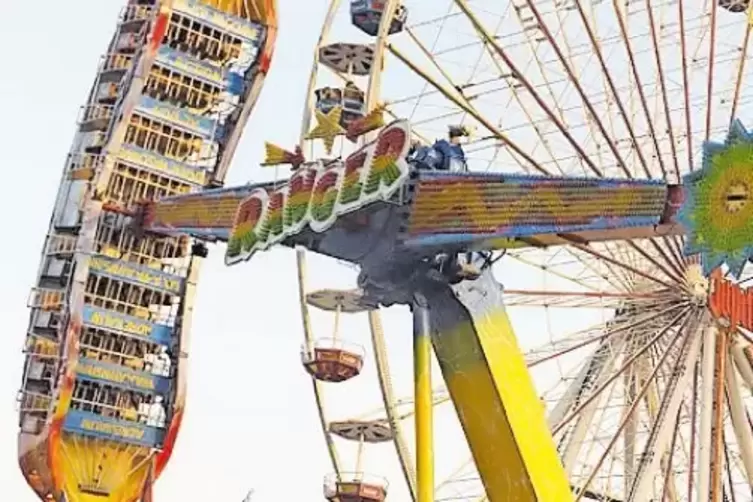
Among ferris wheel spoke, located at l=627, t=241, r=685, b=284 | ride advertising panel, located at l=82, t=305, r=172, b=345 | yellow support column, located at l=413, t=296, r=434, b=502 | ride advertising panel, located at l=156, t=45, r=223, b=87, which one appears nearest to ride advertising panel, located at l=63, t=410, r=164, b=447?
ride advertising panel, located at l=82, t=305, r=172, b=345

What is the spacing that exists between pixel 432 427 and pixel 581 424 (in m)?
3.67

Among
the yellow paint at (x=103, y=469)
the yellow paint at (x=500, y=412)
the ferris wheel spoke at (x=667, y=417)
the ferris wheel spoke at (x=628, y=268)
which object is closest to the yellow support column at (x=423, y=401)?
the yellow paint at (x=500, y=412)

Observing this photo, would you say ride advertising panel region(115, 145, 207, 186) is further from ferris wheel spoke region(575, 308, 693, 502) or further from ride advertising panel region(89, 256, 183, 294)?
ferris wheel spoke region(575, 308, 693, 502)

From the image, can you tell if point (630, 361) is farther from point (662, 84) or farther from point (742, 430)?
point (662, 84)

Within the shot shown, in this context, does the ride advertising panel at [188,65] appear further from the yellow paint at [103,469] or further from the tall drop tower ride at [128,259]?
the yellow paint at [103,469]

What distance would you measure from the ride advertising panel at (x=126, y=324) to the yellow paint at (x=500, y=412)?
34.6 feet

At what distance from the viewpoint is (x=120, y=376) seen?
29094 millimetres

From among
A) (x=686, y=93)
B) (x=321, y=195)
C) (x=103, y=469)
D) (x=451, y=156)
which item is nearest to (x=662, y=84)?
(x=686, y=93)

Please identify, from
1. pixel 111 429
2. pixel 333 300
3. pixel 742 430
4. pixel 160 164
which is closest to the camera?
pixel 742 430

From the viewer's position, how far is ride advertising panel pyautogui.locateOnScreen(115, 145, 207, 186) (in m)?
29.9

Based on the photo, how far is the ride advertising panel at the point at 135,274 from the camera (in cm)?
2928

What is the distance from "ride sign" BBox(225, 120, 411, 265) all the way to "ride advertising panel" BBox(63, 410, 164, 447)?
25.5ft

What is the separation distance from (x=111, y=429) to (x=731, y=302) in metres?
12.8

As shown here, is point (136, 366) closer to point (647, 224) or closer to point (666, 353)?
point (666, 353)
